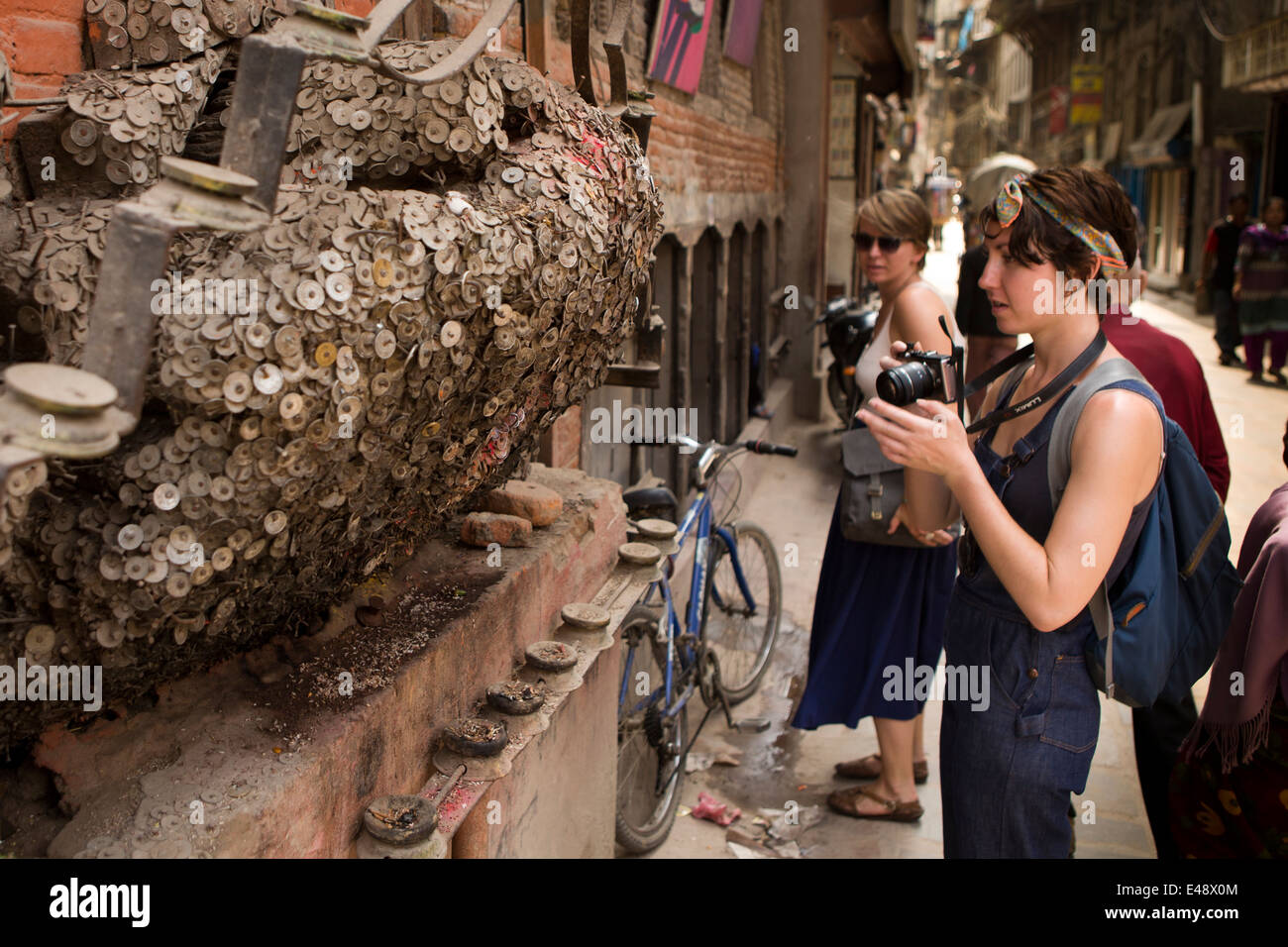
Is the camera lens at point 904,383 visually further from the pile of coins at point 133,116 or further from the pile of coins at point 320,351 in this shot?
the pile of coins at point 133,116

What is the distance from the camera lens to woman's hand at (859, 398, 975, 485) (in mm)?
2043

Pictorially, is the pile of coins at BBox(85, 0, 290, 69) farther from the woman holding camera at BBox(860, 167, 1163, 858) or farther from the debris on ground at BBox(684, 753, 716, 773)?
the debris on ground at BBox(684, 753, 716, 773)

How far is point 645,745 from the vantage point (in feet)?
13.4

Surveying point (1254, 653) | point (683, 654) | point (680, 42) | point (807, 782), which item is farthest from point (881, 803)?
point (680, 42)

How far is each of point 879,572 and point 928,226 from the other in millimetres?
1291

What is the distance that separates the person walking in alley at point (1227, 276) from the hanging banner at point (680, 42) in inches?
372

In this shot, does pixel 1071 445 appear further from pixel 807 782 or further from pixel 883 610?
pixel 807 782

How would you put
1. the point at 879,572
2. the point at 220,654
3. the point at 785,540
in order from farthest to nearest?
the point at 785,540
the point at 879,572
the point at 220,654

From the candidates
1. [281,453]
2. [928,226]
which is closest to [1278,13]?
[928,226]

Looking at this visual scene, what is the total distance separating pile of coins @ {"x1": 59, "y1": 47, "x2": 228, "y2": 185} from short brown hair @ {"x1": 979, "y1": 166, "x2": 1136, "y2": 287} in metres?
1.58

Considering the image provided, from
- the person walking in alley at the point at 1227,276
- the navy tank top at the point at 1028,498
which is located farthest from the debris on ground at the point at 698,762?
the person walking in alley at the point at 1227,276

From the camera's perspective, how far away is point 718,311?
7.80 m

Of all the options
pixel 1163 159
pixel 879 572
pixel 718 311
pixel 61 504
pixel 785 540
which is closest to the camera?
pixel 61 504
